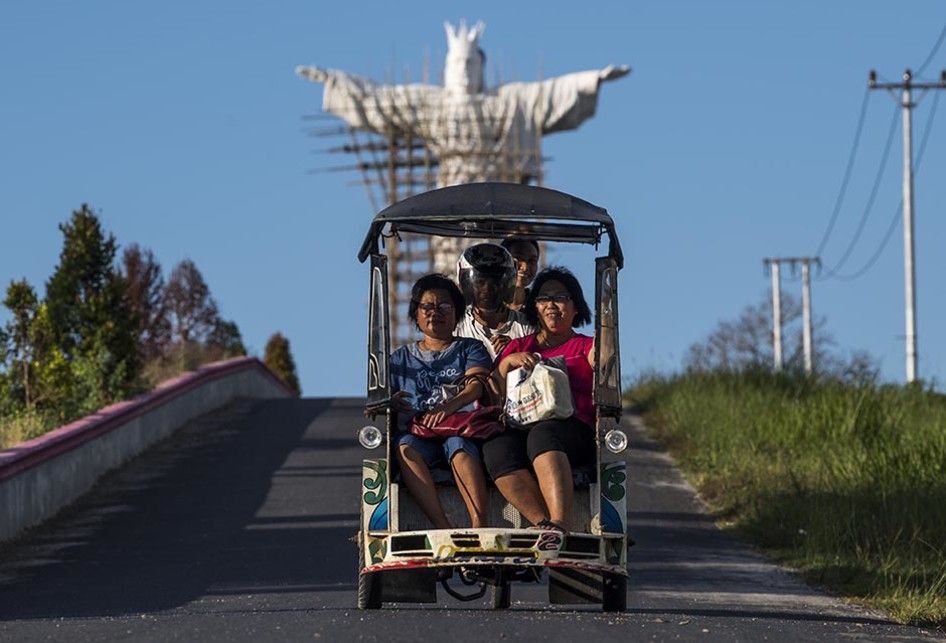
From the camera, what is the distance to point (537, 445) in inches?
486

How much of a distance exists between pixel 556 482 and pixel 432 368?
1.04 meters

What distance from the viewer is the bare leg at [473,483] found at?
1242 cm

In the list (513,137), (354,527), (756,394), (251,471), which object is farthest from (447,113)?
(354,527)

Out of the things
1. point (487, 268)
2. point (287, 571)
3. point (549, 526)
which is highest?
point (487, 268)

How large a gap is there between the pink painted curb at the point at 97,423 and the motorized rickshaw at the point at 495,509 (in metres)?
7.67

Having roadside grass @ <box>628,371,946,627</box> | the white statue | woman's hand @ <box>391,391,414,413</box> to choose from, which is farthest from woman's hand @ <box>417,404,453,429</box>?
the white statue

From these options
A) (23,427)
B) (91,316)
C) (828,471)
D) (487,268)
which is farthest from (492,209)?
(91,316)

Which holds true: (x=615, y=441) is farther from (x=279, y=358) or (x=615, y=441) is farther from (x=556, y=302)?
(x=279, y=358)

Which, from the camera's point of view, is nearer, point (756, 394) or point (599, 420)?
point (599, 420)

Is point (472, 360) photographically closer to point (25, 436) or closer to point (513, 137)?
point (25, 436)

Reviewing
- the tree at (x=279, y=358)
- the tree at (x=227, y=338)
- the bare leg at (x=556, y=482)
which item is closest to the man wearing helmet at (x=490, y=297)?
the bare leg at (x=556, y=482)

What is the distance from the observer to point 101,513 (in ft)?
71.2

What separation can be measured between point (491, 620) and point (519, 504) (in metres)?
0.69

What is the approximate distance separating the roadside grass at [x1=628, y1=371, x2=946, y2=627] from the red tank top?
2.81 m
